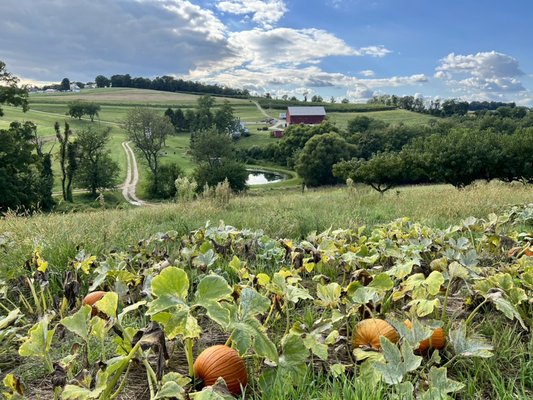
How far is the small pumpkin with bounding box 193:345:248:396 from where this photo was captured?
154cm

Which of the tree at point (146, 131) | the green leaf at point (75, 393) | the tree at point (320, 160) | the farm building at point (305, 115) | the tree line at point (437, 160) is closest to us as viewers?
the green leaf at point (75, 393)

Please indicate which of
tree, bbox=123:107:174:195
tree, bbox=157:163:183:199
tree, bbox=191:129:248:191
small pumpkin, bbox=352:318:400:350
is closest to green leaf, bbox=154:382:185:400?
small pumpkin, bbox=352:318:400:350

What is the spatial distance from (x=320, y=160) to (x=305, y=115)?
2374 inches

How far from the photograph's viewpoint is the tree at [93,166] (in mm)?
50750

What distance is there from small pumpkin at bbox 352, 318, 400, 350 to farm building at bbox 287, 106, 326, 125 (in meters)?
119

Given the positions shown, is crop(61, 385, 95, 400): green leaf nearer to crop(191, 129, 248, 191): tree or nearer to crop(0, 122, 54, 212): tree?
crop(0, 122, 54, 212): tree

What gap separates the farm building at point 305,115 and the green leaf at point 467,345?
391 ft

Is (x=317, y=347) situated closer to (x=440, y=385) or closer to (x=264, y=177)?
(x=440, y=385)

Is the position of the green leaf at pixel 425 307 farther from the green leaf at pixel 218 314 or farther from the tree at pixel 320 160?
the tree at pixel 320 160

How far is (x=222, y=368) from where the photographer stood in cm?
155

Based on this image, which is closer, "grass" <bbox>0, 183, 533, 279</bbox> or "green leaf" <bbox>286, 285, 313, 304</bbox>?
"green leaf" <bbox>286, 285, 313, 304</bbox>

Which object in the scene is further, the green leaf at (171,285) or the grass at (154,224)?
the grass at (154,224)

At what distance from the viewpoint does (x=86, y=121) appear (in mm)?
88688

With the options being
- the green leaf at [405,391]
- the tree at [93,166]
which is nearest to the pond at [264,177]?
the tree at [93,166]
